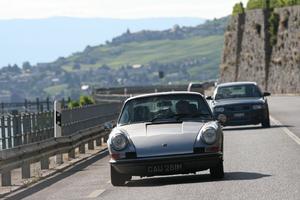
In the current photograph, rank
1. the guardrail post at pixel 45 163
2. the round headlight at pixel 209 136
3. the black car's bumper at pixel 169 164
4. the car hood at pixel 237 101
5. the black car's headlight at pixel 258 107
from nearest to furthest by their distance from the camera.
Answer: the black car's bumper at pixel 169 164, the round headlight at pixel 209 136, the guardrail post at pixel 45 163, the black car's headlight at pixel 258 107, the car hood at pixel 237 101

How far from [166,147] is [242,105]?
54.5 feet

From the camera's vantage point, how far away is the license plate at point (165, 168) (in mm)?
15586

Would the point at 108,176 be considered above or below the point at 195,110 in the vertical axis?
below

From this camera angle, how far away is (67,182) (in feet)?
59.0

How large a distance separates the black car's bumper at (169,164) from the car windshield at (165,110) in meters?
1.02

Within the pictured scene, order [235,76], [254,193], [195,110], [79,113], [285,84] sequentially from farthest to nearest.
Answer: [235,76]
[285,84]
[79,113]
[195,110]
[254,193]

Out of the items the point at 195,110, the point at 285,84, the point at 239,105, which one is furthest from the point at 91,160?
the point at 285,84

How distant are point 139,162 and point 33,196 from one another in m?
1.65

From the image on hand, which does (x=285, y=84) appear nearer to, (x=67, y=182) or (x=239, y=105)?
(x=239, y=105)

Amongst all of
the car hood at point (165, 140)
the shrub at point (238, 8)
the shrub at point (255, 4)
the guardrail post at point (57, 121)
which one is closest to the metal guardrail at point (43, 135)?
the guardrail post at point (57, 121)

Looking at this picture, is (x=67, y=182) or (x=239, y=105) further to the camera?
(x=239, y=105)

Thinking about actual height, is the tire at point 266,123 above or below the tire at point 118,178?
below

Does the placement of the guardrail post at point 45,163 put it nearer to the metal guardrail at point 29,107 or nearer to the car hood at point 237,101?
the car hood at point 237,101

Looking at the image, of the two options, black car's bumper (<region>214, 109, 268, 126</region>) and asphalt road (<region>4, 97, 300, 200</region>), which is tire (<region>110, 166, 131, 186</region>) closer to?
asphalt road (<region>4, 97, 300, 200</region>)
